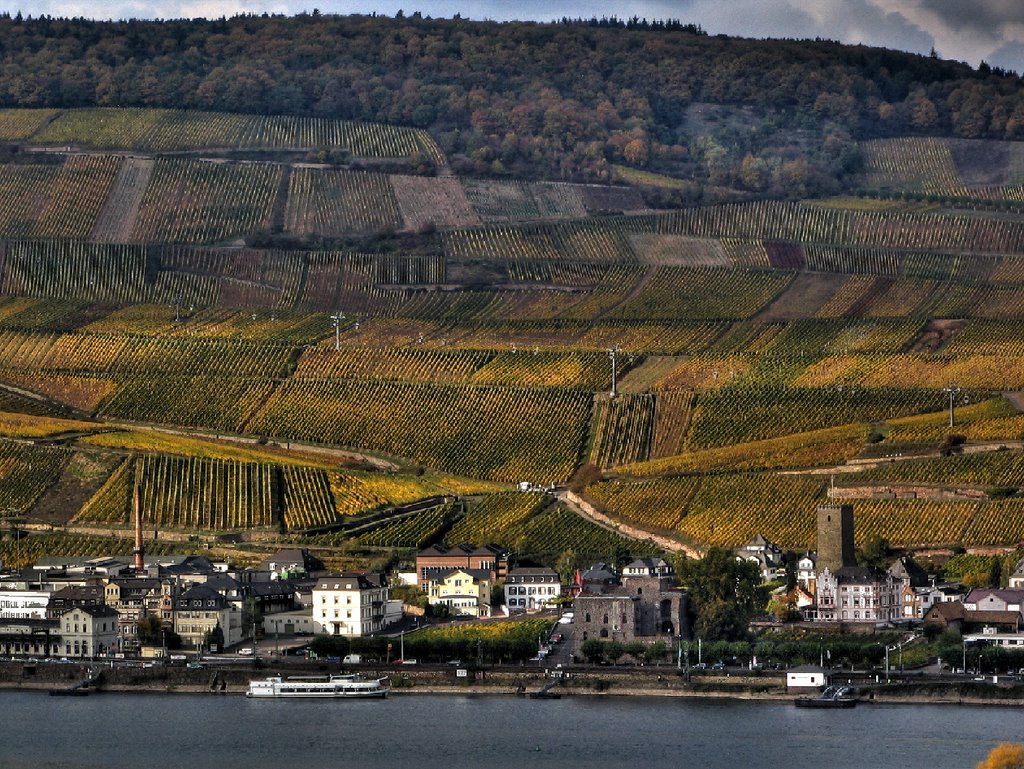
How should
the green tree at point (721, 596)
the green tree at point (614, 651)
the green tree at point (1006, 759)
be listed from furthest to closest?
the green tree at point (721, 596)
the green tree at point (614, 651)
the green tree at point (1006, 759)

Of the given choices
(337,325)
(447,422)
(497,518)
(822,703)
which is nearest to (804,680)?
(822,703)

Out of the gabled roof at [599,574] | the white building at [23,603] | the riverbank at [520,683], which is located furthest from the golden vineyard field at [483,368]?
the riverbank at [520,683]

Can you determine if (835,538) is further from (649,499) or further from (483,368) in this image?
(483,368)

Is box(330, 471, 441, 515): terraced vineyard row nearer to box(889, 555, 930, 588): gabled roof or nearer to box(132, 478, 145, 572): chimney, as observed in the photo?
box(132, 478, 145, 572): chimney

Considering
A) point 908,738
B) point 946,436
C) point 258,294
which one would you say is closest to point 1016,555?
point 946,436

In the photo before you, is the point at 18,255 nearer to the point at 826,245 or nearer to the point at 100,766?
the point at 826,245

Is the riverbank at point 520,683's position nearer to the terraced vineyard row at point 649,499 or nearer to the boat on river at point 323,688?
the boat on river at point 323,688
